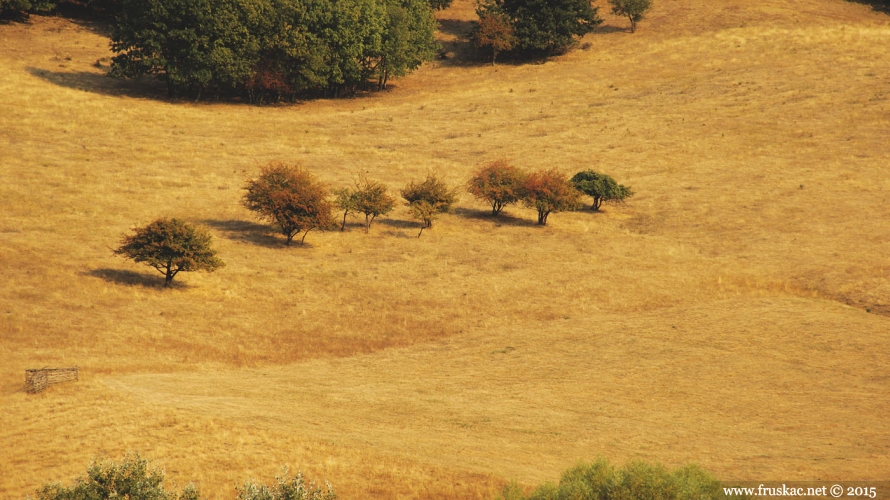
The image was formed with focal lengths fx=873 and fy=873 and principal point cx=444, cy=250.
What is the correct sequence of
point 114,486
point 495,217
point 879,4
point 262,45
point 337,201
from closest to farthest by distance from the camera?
point 114,486 → point 337,201 → point 495,217 → point 262,45 → point 879,4

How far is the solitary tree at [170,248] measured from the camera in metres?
48.4

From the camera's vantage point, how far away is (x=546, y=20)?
106 meters

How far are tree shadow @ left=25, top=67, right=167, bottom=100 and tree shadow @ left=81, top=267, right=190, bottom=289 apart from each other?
44846 millimetres

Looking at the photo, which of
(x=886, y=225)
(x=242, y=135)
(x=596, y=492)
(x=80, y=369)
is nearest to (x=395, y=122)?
(x=242, y=135)

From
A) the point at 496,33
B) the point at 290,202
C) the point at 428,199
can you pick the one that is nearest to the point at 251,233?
the point at 290,202

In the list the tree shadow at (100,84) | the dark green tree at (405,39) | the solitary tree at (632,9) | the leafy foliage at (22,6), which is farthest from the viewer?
the solitary tree at (632,9)

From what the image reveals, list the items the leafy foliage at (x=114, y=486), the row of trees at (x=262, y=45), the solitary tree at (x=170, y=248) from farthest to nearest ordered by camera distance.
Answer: the row of trees at (x=262, y=45)
the solitary tree at (x=170, y=248)
the leafy foliage at (x=114, y=486)

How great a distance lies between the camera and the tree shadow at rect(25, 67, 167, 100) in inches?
3521

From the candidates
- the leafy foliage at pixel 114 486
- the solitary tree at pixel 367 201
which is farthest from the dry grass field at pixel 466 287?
the leafy foliage at pixel 114 486

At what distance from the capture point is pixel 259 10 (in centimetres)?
9125

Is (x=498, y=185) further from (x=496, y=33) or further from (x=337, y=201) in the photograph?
(x=496, y=33)

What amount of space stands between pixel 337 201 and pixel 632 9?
6664cm

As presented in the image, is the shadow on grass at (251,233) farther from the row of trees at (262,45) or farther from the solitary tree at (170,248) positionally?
the row of trees at (262,45)

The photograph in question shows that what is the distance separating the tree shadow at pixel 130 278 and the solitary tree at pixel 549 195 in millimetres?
26128
